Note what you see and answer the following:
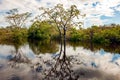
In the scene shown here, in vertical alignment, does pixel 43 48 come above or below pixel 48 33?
above

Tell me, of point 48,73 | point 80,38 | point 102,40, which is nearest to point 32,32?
point 80,38

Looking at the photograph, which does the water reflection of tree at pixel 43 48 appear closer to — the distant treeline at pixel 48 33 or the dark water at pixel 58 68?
the dark water at pixel 58 68

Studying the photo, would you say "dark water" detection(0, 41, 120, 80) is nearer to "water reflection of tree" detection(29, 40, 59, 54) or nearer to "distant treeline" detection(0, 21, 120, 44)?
"water reflection of tree" detection(29, 40, 59, 54)

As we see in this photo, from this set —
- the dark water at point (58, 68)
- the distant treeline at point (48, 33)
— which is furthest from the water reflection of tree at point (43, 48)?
the distant treeline at point (48, 33)

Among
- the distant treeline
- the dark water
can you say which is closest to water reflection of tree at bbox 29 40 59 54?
the dark water

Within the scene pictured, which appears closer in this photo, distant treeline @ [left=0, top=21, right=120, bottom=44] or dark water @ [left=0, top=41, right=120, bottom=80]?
dark water @ [left=0, top=41, right=120, bottom=80]

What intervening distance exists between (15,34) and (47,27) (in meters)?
9.47

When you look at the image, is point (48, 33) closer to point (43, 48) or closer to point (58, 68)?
point (43, 48)

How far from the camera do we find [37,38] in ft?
225

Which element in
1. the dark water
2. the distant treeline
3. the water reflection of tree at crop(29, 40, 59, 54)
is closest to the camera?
the dark water

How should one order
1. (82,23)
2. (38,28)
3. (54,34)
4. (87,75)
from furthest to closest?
(54,34)
(38,28)
(82,23)
(87,75)

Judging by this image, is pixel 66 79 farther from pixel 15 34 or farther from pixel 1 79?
pixel 15 34

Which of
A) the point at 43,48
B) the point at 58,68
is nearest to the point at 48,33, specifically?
the point at 43,48

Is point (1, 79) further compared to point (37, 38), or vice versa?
point (37, 38)
